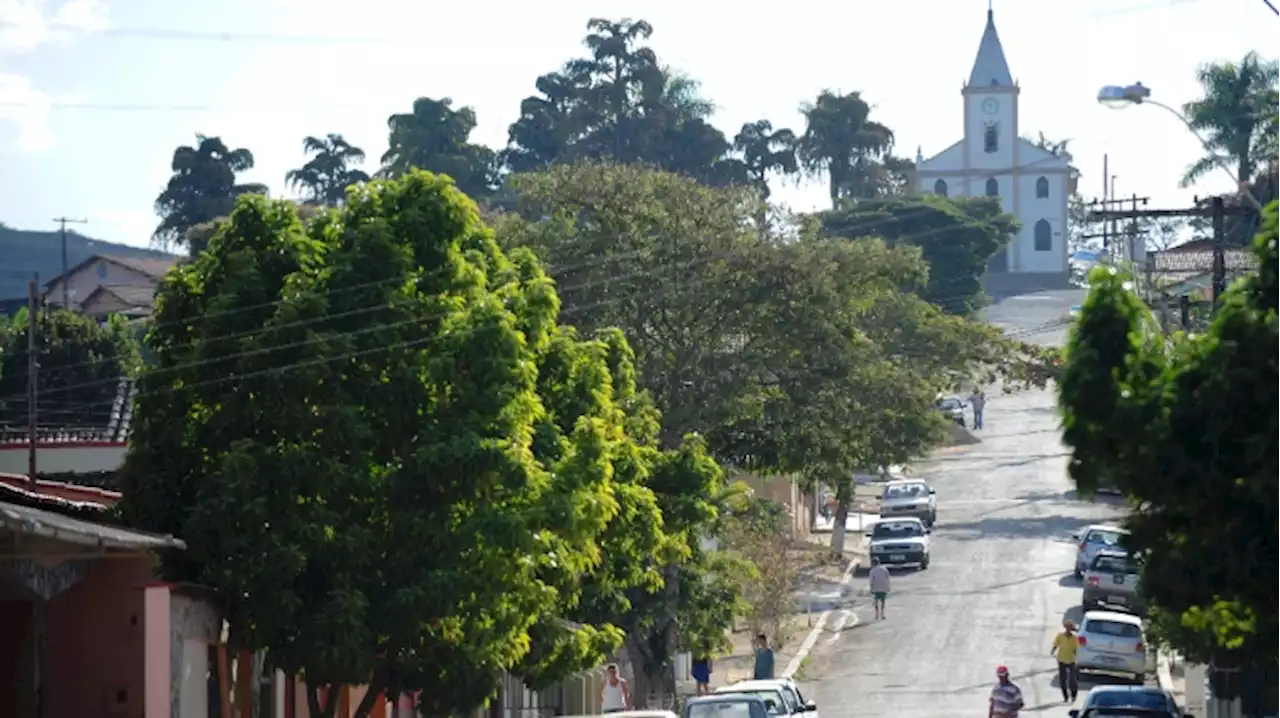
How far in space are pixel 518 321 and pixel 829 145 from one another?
119 meters

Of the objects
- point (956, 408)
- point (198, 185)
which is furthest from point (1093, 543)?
point (198, 185)

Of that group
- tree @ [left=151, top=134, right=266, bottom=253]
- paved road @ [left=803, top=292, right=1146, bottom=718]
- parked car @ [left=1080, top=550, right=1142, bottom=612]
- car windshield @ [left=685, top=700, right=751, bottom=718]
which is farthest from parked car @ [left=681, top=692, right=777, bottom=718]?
tree @ [left=151, top=134, right=266, bottom=253]

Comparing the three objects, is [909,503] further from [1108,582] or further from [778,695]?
[778,695]

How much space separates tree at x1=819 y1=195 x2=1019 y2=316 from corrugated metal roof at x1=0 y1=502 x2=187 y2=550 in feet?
323

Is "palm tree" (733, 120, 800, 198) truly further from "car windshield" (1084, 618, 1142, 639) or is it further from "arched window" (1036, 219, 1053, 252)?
"car windshield" (1084, 618, 1142, 639)

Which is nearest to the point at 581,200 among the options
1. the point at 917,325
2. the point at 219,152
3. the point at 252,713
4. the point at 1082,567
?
the point at 1082,567

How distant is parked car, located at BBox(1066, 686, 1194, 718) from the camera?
29.6 m

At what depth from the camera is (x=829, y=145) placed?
462ft

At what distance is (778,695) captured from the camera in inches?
1160

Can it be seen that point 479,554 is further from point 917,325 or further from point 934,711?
point 917,325

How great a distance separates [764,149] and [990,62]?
30.6m

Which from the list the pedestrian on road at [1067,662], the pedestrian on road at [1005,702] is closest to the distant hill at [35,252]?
the pedestrian on road at [1067,662]

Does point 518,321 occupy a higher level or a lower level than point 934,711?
higher

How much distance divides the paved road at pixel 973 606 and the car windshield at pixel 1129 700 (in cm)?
292
